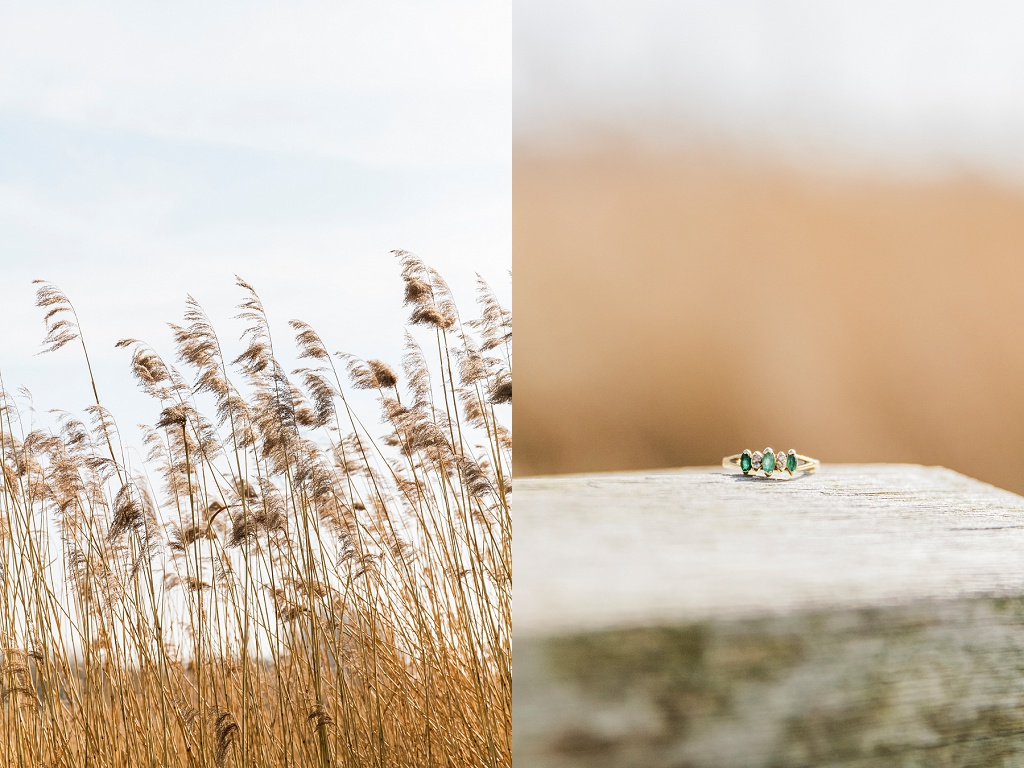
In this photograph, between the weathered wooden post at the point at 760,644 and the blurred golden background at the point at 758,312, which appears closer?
the weathered wooden post at the point at 760,644

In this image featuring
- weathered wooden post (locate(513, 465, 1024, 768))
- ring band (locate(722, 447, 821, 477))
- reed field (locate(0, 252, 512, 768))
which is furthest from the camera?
reed field (locate(0, 252, 512, 768))

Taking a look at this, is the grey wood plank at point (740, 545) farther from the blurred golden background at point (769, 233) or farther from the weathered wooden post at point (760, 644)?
the blurred golden background at point (769, 233)

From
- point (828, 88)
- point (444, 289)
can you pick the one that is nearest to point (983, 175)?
point (828, 88)

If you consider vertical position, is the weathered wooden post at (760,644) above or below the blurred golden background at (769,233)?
below

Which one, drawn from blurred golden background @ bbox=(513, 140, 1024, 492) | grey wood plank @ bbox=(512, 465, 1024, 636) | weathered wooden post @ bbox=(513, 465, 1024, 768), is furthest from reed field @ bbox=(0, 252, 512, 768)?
weathered wooden post @ bbox=(513, 465, 1024, 768)

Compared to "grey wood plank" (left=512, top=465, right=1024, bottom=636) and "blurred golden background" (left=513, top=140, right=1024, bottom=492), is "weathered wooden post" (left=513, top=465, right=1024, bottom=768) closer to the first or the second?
"grey wood plank" (left=512, top=465, right=1024, bottom=636)

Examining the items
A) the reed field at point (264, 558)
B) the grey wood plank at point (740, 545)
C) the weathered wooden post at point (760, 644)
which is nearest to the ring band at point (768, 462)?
the grey wood plank at point (740, 545)

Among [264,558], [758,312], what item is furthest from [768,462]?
[264,558]
